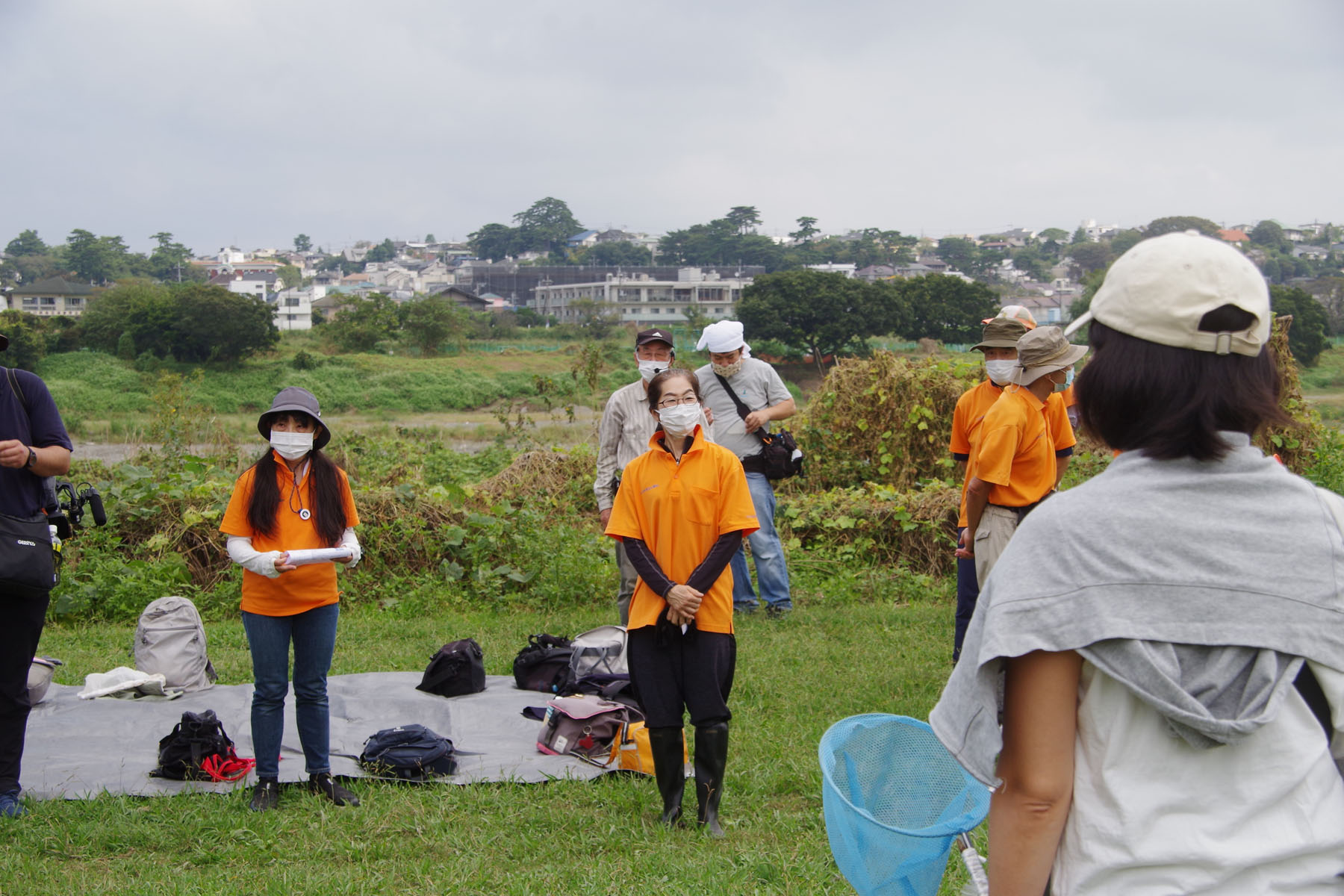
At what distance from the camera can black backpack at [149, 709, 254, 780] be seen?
5.08 meters

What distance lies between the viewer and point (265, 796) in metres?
4.71

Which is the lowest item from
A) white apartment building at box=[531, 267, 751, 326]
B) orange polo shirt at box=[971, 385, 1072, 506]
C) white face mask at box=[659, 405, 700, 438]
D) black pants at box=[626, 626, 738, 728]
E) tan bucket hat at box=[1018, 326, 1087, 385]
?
black pants at box=[626, 626, 738, 728]

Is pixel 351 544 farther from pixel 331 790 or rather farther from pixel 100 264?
pixel 100 264

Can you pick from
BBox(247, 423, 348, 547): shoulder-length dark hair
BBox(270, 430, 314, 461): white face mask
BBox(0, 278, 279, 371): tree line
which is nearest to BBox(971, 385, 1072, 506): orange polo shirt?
BBox(247, 423, 348, 547): shoulder-length dark hair

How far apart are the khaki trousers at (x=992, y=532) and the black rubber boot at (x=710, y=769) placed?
1.77 meters

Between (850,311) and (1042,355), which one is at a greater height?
(850,311)

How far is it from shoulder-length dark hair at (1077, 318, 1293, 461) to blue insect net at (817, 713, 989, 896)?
0.76 meters

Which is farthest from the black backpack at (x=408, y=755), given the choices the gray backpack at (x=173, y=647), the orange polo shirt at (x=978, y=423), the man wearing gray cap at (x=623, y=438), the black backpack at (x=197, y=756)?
the orange polo shirt at (x=978, y=423)

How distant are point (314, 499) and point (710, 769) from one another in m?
2.04

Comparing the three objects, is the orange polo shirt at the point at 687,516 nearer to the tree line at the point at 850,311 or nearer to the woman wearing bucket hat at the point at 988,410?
the woman wearing bucket hat at the point at 988,410

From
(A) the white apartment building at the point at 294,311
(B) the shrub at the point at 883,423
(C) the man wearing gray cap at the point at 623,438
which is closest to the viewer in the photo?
(C) the man wearing gray cap at the point at 623,438

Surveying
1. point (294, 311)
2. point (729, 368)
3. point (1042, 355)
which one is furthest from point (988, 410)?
point (294, 311)

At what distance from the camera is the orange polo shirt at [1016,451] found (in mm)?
5293

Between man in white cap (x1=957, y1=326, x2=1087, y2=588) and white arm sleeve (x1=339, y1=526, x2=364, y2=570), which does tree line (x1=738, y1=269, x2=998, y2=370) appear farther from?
white arm sleeve (x1=339, y1=526, x2=364, y2=570)
